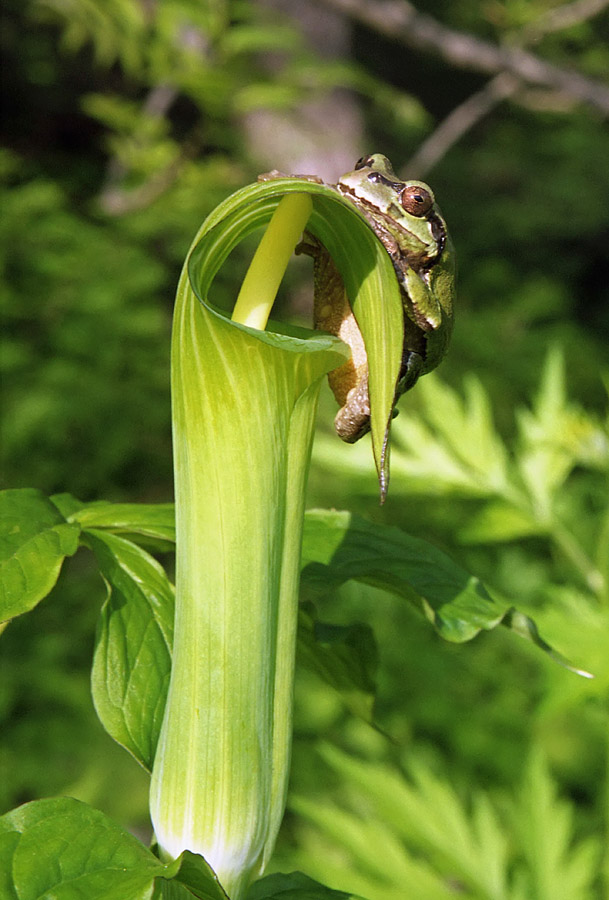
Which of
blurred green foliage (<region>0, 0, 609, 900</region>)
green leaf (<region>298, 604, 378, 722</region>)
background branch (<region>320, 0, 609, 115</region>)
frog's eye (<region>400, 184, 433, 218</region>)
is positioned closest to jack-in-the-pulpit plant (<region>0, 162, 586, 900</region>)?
frog's eye (<region>400, 184, 433, 218</region>)

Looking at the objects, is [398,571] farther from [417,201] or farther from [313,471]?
[313,471]

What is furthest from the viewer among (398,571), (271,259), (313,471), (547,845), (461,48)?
(313,471)

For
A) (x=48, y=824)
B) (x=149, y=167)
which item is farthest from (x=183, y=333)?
(x=149, y=167)

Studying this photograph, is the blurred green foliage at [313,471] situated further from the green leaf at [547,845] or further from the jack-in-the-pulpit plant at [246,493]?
the jack-in-the-pulpit plant at [246,493]

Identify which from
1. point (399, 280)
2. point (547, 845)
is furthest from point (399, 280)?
point (547, 845)

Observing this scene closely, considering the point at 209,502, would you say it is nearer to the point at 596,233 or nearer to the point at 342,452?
the point at 342,452

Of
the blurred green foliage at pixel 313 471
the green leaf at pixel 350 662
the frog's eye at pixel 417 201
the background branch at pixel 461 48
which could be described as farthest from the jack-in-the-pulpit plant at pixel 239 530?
the background branch at pixel 461 48
